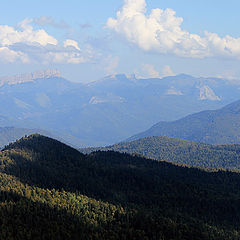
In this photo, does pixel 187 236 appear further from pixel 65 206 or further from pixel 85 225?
pixel 65 206

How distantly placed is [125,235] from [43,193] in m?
57.4

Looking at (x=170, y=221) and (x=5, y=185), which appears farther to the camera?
(x=5, y=185)

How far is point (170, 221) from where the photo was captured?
173 meters

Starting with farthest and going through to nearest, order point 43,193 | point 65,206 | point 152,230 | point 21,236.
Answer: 1. point 43,193
2. point 65,206
3. point 152,230
4. point 21,236

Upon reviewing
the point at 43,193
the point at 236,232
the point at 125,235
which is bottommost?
the point at 236,232

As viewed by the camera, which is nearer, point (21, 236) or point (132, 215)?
point (21, 236)

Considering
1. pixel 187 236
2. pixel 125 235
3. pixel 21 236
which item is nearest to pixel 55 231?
pixel 21 236

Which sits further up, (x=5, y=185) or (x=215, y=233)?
(x=5, y=185)

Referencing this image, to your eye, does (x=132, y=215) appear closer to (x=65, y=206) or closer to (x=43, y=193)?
(x=65, y=206)

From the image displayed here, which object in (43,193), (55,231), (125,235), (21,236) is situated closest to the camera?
(21,236)

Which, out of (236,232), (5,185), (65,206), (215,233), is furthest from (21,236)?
(236,232)

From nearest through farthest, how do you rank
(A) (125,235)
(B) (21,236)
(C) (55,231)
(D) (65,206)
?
(B) (21,236) < (C) (55,231) < (A) (125,235) < (D) (65,206)

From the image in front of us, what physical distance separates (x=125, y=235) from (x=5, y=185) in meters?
77.3

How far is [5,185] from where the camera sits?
7569 inches
